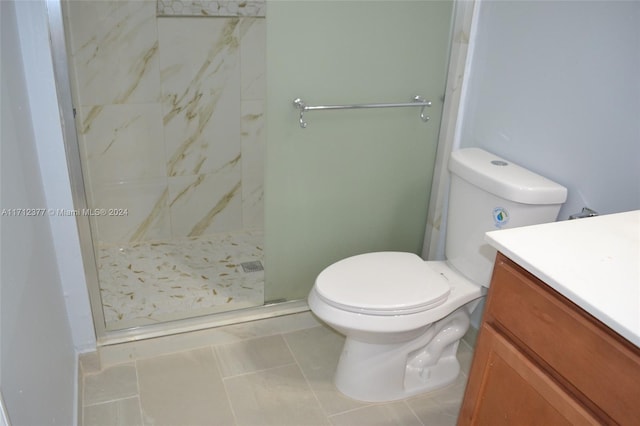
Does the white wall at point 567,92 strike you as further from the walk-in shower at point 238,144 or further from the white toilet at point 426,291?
the walk-in shower at point 238,144

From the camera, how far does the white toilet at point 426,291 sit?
1.66 meters

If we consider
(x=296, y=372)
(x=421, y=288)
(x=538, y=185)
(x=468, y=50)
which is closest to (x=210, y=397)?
(x=296, y=372)

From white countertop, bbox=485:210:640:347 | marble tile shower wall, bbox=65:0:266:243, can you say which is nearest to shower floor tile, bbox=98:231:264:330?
marble tile shower wall, bbox=65:0:266:243

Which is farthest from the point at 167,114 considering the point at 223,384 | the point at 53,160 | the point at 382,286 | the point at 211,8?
the point at 382,286

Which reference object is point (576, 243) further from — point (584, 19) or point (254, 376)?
point (254, 376)

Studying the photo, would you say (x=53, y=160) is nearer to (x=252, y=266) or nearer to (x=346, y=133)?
(x=346, y=133)

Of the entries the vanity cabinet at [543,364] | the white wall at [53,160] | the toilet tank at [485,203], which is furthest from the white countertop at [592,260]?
the white wall at [53,160]

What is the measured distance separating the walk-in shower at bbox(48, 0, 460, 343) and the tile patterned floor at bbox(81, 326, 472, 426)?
17 centimetres

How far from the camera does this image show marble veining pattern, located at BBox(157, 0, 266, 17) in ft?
7.91

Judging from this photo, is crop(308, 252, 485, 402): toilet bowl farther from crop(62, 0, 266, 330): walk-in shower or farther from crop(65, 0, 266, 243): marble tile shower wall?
crop(65, 0, 266, 243): marble tile shower wall

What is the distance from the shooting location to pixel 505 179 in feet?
5.42

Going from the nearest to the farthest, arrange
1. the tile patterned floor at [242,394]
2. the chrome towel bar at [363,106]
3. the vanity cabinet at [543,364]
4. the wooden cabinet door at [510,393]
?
1. the vanity cabinet at [543,364]
2. the wooden cabinet door at [510,393]
3. the tile patterned floor at [242,394]
4. the chrome towel bar at [363,106]

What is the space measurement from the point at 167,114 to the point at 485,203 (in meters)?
1.64

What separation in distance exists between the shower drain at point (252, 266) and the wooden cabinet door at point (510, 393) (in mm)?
1450
